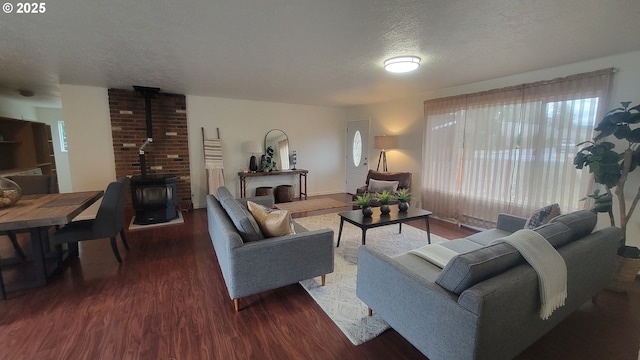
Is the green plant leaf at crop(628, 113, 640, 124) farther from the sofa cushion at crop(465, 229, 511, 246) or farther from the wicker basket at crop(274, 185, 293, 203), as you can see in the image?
the wicker basket at crop(274, 185, 293, 203)

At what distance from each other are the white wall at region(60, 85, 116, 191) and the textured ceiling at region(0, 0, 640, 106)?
513 millimetres

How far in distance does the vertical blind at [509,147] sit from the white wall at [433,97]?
11 centimetres

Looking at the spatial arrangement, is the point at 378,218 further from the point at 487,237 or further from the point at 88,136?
the point at 88,136

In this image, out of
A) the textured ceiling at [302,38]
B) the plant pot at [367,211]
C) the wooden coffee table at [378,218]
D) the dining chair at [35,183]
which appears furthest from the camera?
the dining chair at [35,183]

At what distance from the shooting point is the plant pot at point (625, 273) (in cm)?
236

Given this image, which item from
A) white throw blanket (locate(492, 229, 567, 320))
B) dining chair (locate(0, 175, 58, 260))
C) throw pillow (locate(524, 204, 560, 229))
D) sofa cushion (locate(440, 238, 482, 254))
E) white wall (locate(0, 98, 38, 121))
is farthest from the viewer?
white wall (locate(0, 98, 38, 121))

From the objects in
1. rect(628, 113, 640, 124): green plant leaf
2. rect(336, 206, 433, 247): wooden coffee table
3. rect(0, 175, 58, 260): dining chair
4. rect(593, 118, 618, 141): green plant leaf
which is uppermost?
rect(628, 113, 640, 124): green plant leaf

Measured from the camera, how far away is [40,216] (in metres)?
2.14

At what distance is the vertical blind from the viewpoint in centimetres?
307

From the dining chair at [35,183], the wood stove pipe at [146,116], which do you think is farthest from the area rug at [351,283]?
the dining chair at [35,183]

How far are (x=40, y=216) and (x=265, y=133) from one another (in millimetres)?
4273

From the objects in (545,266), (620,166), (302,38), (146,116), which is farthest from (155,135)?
(620,166)

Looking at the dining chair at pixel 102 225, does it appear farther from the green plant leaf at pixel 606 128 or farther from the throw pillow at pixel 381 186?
the green plant leaf at pixel 606 128

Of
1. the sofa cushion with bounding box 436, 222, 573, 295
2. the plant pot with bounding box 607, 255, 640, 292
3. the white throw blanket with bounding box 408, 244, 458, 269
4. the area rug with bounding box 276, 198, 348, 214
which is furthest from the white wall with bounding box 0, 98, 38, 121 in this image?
the plant pot with bounding box 607, 255, 640, 292
